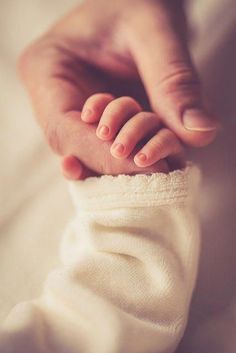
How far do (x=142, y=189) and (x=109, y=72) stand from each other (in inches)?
9.9

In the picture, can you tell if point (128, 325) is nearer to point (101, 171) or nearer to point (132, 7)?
point (101, 171)

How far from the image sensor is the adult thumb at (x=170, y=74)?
19.2 inches

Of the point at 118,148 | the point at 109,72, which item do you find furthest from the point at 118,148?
the point at 109,72

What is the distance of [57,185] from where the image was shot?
25.1 inches

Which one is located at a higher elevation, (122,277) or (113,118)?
(113,118)

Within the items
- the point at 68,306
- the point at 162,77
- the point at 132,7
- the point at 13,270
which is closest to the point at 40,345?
the point at 68,306

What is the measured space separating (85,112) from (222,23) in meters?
0.29

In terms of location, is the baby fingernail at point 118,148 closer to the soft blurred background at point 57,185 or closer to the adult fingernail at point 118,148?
the adult fingernail at point 118,148

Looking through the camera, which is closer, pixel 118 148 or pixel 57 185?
pixel 118 148

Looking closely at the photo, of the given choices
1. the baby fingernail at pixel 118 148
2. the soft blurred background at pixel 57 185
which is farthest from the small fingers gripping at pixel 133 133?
the soft blurred background at pixel 57 185

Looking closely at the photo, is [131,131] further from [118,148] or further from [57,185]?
[57,185]

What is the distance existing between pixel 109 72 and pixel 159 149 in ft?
A: 0.75

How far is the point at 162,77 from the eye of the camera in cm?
52

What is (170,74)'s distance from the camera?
1.68 ft
